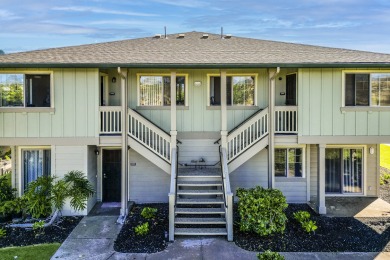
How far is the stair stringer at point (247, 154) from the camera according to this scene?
10.5 m

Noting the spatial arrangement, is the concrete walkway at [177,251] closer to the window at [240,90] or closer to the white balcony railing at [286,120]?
the white balcony railing at [286,120]

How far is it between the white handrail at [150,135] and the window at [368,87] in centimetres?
667

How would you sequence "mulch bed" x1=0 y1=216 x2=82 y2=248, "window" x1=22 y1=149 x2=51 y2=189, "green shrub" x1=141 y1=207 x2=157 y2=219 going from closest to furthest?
"mulch bed" x1=0 y1=216 x2=82 y2=248 < "green shrub" x1=141 y1=207 x2=157 y2=219 < "window" x1=22 y1=149 x2=51 y2=189

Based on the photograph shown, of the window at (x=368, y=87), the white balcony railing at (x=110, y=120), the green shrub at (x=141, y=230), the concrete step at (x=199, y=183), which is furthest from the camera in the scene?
the window at (x=368, y=87)

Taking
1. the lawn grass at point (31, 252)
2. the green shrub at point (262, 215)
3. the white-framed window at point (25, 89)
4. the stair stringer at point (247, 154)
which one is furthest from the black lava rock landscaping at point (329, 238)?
the white-framed window at point (25, 89)

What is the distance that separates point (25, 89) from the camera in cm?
1046

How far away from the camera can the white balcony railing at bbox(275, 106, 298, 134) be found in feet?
35.6

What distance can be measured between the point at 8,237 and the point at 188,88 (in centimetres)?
753

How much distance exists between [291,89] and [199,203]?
5791 millimetres

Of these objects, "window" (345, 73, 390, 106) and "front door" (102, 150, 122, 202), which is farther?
"front door" (102, 150, 122, 202)

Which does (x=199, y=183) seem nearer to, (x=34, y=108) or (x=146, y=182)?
(x=146, y=182)

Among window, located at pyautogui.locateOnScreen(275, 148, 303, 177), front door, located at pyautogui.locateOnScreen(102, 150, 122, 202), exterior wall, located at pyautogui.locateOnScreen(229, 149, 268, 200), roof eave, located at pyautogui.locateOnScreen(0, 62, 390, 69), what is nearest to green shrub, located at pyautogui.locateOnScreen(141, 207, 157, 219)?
front door, located at pyautogui.locateOnScreen(102, 150, 122, 202)

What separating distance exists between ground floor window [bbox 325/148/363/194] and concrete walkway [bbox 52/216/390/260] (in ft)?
17.5

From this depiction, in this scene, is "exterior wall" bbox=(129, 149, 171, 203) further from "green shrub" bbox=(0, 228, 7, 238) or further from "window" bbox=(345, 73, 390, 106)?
"window" bbox=(345, 73, 390, 106)
